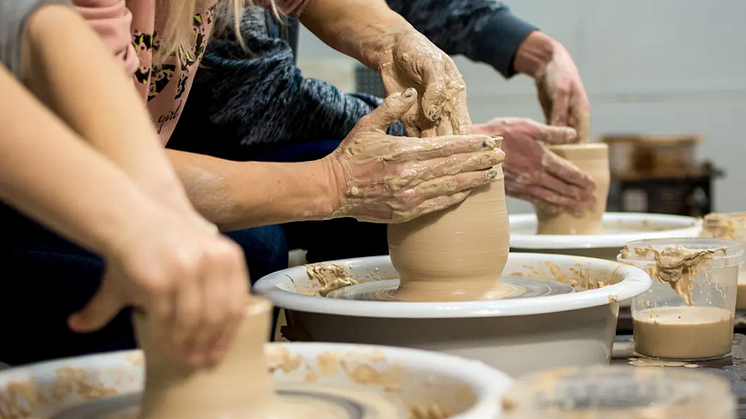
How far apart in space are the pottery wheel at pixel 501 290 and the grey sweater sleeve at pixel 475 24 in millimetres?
1062

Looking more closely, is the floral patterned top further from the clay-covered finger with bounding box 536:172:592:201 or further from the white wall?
the white wall

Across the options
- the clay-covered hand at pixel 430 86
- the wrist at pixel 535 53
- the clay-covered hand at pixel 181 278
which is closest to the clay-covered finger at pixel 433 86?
the clay-covered hand at pixel 430 86

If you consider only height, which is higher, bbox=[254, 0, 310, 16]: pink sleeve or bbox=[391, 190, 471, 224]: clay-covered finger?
bbox=[254, 0, 310, 16]: pink sleeve

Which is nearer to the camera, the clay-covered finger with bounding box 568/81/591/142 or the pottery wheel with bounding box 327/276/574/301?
the pottery wheel with bounding box 327/276/574/301

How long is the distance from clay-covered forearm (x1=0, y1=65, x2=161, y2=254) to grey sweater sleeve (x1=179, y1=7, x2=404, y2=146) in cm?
118

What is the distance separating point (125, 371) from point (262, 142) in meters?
1.11

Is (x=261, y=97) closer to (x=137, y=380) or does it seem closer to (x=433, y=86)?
(x=433, y=86)

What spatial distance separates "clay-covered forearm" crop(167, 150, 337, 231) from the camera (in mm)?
1182

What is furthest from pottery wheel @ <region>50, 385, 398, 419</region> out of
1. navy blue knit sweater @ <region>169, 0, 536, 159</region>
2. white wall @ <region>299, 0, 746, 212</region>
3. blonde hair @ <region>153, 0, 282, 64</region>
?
white wall @ <region>299, 0, 746, 212</region>

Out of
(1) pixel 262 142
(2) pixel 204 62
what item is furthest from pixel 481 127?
(2) pixel 204 62

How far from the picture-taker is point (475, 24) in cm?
234

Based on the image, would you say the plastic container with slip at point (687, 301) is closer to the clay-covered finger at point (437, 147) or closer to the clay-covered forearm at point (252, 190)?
the clay-covered finger at point (437, 147)

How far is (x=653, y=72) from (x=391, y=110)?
413 centimetres

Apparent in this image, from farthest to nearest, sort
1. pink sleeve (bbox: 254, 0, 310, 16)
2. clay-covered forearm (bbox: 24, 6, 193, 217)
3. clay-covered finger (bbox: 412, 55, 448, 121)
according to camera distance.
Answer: pink sleeve (bbox: 254, 0, 310, 16)
clay-covered finger (bbox: 412, 55, 448, 121)
clay-covered forearm (bbox: 24, 6, 193, 217)
